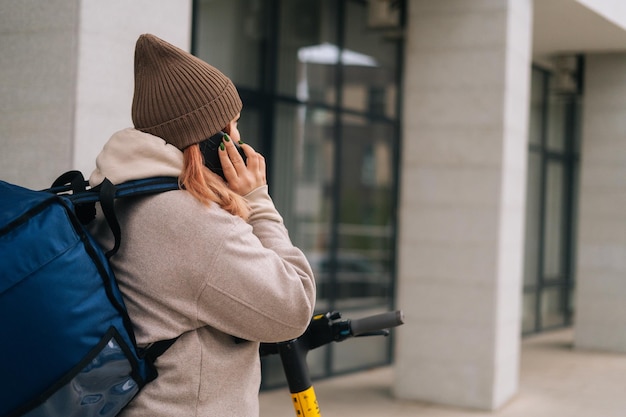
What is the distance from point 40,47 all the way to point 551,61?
9.75 meters

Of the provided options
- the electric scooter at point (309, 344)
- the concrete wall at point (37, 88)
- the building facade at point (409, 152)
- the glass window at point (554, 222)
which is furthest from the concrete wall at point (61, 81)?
the glass window at point (554, 222)

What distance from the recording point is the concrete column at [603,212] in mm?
10953

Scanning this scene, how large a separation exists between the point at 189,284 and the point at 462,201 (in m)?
5.61

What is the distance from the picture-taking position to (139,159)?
1.69 meters

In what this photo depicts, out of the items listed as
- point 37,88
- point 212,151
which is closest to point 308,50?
point 37,88

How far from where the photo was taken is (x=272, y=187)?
24.5 ft

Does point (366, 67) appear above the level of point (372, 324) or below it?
above

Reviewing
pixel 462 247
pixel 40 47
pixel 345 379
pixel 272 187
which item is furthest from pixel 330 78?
pixel 40 47

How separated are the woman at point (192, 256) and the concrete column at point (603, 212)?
10045 mm

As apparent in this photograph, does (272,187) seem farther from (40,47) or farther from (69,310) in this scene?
(69,310)

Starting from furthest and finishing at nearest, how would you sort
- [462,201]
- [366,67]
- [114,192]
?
[366,67] → [462,201] → [114,192]

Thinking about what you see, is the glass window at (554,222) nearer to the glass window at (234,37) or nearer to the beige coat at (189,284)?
the glass window at (234,37)

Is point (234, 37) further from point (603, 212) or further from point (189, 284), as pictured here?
point (603, 212)

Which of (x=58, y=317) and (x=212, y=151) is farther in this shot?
(x=212, y=151)
